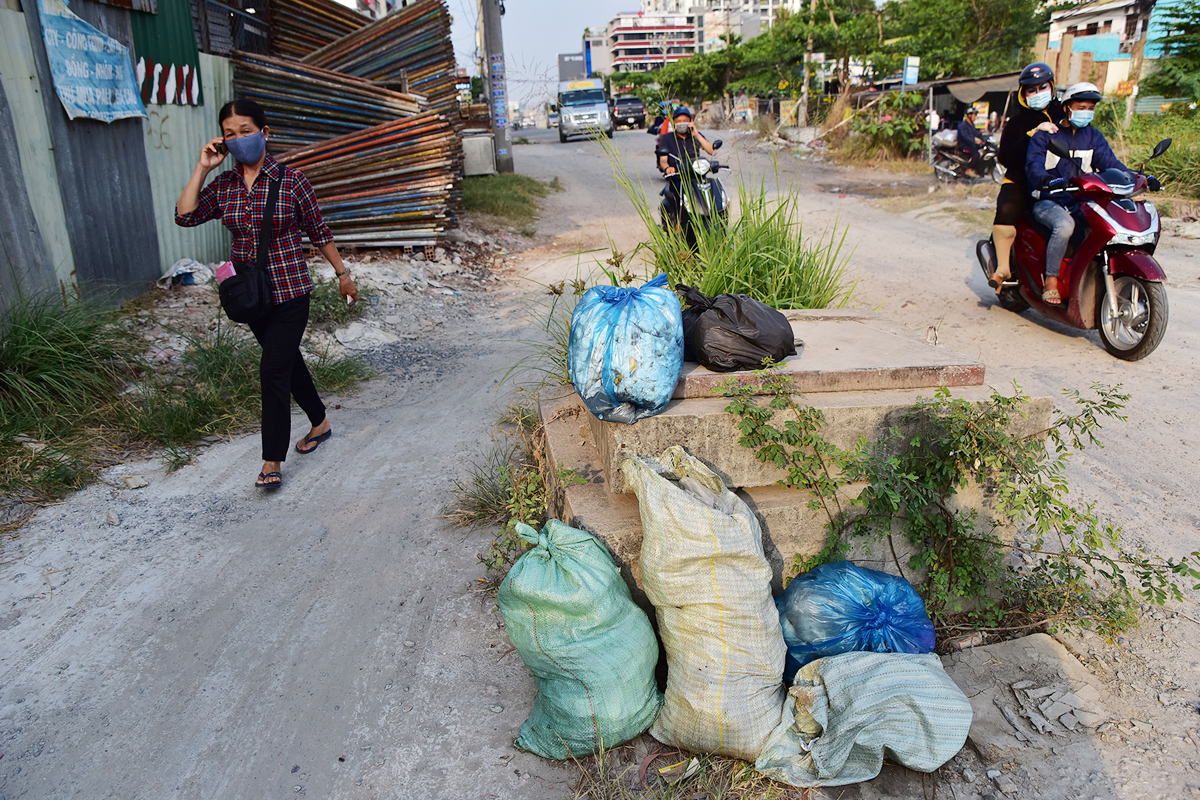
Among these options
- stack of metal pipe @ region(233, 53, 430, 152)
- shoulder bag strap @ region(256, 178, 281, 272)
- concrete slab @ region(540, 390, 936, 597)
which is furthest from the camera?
stack of metal pipe @ region(233, 53, 430, 152)

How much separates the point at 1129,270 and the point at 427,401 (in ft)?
15.2

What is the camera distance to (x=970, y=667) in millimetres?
2562

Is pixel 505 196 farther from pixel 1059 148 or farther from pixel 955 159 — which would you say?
pixel 1059 148

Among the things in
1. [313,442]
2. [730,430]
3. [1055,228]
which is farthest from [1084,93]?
[313,442]

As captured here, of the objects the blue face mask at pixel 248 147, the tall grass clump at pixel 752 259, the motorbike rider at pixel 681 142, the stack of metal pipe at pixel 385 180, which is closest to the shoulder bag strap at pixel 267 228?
the blue face mask at pixel 248 147

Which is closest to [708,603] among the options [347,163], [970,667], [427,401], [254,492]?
[970,667]

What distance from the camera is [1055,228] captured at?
524 cm

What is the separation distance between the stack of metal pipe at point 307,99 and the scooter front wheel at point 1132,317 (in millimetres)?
7863

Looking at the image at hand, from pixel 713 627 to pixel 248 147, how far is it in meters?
3.02

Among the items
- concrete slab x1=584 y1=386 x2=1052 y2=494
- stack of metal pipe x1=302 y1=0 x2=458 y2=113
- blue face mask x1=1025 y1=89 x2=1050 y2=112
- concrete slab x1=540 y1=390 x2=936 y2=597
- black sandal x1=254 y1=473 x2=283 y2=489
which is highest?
stack of metal pipe x1=302 y1=0 x2=458 y2=113

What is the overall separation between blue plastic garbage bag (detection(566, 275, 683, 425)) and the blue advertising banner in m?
5.29

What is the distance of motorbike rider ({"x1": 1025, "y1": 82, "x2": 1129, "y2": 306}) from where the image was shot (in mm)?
5148

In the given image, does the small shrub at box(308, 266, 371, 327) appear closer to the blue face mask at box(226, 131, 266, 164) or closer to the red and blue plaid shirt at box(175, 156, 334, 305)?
the red and blue plaid shirt at box(175, 156, 334, 305)

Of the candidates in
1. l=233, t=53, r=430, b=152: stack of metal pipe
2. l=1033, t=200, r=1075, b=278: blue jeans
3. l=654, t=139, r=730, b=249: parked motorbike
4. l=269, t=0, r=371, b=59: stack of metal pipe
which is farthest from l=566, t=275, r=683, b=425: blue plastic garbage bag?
l=269, t=0, r=371, b=59: stack of metal pipe
